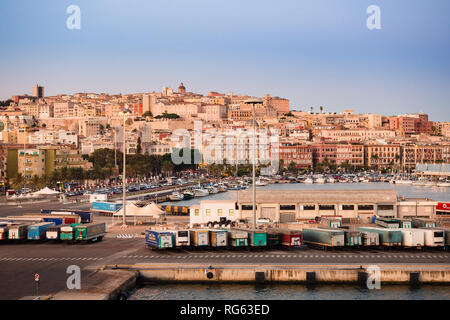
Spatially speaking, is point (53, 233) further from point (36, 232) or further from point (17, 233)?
point (17, 233)

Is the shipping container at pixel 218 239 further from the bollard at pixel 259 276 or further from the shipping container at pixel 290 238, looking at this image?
the bollard at pixel 259 276

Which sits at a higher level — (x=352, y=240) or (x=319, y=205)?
(x=319, y=205)

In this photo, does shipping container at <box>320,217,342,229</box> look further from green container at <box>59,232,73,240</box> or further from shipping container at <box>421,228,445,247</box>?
green container at <box>59,232,73,240</box>

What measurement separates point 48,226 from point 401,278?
10744mm

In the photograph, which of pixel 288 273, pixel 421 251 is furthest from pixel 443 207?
pixel 288 273

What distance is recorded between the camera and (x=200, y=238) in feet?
55.0

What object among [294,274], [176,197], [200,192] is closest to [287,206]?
[294,274]

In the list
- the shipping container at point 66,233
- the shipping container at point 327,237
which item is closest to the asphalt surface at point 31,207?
the shipping container at point 66,233

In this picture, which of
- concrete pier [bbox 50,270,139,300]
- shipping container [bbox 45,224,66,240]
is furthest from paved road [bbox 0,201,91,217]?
concrete pier [bbox 50,270,139,300]

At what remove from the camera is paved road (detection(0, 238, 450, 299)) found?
14.6m

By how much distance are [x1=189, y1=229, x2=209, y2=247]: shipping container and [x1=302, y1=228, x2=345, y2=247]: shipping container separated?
9.53 feet

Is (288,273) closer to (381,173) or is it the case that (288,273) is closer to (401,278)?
(401,278)

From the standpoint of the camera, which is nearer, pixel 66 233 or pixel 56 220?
pixel 66 233

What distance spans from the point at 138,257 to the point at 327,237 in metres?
5.03
